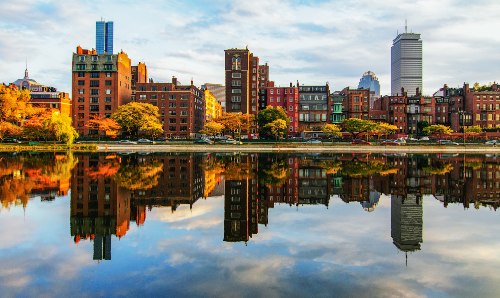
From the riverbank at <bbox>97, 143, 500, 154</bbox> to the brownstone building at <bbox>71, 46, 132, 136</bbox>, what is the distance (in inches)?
1465

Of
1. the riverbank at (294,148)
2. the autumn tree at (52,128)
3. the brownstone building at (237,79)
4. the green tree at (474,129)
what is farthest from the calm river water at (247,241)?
the green tree at (474,129)

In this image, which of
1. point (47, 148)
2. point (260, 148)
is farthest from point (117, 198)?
point (260, 148)

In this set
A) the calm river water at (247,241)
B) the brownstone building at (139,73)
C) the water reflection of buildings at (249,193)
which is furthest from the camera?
the brownstone building at (139,73)

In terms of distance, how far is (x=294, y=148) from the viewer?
314ft

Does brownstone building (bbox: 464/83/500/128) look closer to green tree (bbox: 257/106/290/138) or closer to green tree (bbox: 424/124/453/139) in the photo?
green tree (bbox: 424/124/453/139)

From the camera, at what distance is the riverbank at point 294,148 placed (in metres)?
92.2

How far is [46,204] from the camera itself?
24.5 m

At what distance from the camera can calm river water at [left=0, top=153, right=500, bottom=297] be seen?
1191 cm

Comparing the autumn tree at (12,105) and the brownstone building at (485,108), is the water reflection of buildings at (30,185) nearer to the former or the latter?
the autumn tree at (12,105)

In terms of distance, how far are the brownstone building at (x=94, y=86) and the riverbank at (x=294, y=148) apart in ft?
122

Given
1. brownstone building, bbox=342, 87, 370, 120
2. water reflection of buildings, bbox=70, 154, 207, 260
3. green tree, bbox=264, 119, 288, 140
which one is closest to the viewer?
water reflection of buildings, bbox=70, 154, 207, 260

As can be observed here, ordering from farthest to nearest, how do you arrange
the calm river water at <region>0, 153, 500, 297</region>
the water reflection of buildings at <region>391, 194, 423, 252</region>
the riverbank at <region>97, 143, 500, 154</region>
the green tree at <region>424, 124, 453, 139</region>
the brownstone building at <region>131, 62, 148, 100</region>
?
the brownstone building at <region>131, 62, 148, 100</region> < the green tree at <region>424, 124, 453, 139</region> < the riverbank at <region>97, 143, 500, 154</region> < the water reflection of buildings at <region>391, 194, 423, 252</region> < the calm river water at <region>0, 153, 500, 297</region>

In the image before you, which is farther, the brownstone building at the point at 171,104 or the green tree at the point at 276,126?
the brownstone building at the point at 171,104

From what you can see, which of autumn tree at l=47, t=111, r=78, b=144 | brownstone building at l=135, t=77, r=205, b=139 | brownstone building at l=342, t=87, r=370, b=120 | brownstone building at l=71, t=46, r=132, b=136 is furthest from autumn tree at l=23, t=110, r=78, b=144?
brownstone building at l=342, t=87, r=370, b=120
